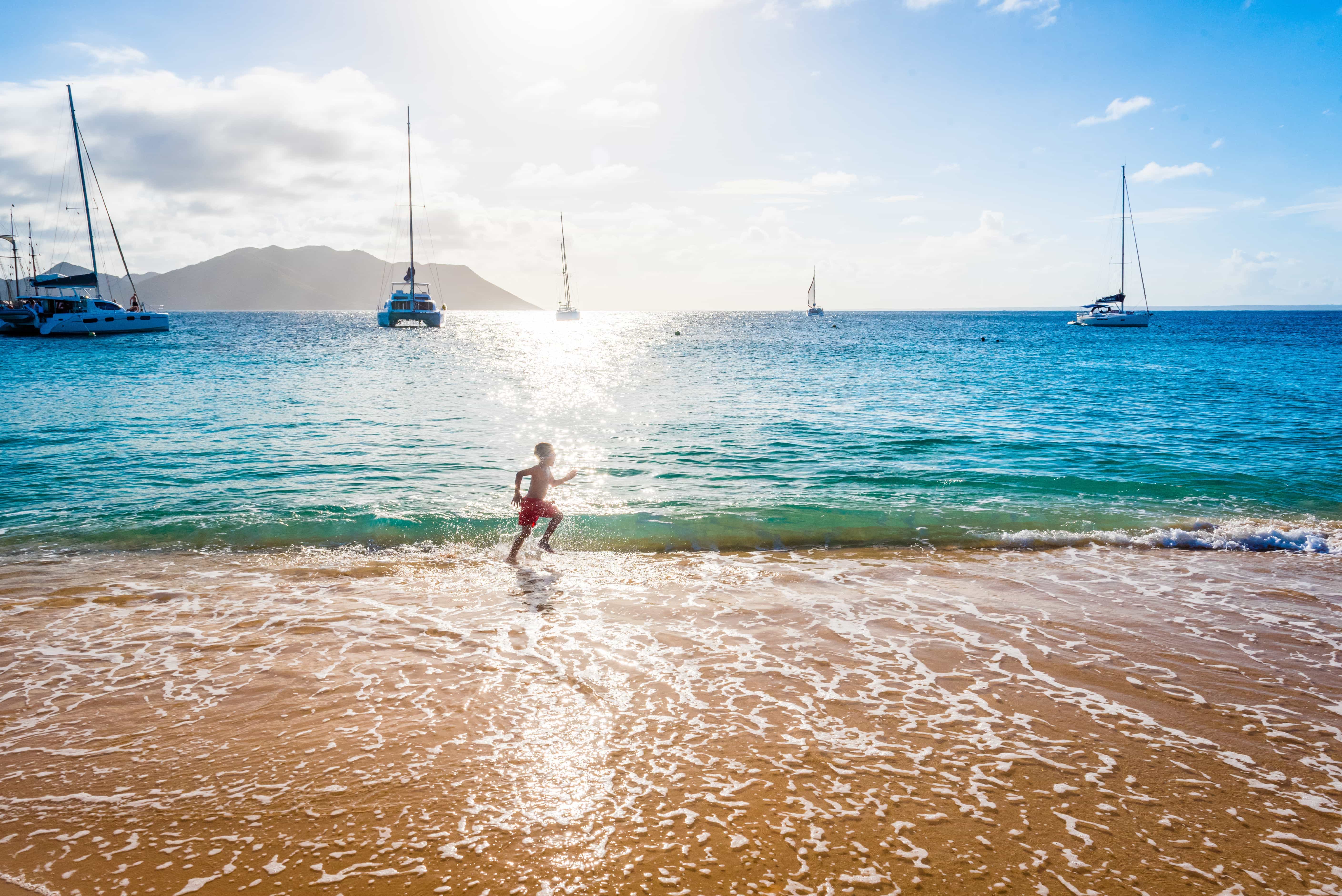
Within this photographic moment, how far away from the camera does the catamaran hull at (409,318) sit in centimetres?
9712

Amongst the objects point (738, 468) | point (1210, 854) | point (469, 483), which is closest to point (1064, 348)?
point (738, 468)

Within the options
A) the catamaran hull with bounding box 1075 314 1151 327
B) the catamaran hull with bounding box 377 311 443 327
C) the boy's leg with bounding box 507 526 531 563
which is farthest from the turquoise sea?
the catamaran hull with bounding box 1075 314 1151 327

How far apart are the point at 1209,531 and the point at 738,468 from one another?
943cm

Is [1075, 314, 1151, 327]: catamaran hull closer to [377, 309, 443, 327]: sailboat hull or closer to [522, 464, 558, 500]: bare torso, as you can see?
[377, 309, 443, 327]: sailboat hull

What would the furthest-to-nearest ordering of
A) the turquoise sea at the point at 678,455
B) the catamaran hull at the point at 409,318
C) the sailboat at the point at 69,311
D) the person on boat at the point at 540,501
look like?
Answer: 1. the catamaran hull at the point at 409,318
2. the sailboat at the point at 69,311
3. the turquoise sea at the point at 678,455
4. the person on boat at the point at 540,501

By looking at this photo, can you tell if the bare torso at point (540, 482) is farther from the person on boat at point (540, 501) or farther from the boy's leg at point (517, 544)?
the boy's leg at point (517, 544)

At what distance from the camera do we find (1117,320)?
101m

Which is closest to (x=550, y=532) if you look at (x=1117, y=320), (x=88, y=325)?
(x=88, y=325)

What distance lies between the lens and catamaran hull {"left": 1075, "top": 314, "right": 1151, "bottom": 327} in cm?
10050

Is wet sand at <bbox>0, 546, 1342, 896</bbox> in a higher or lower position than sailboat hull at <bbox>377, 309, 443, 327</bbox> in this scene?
lower

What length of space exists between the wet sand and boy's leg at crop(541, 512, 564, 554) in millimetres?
1670

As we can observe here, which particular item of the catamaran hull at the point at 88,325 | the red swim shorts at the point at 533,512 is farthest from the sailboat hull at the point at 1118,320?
the catamaran hull at the point at 88,325

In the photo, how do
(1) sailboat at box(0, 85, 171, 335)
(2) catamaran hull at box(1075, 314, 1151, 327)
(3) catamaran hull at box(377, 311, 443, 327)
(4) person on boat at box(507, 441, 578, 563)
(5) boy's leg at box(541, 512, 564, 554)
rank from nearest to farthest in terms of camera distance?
(4) person on boat at box(507, 441, 578, 563) → (5) boy's leg at box(541, 512, 564, 554) → (1) sailboat at box(0, 85, 171, 335) → (3) catamaran hull at box(377, 311, 443, 327) → (2) catamaran hull at box(1075, 314, 1151, 327)

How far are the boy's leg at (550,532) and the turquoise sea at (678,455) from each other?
0.51m
